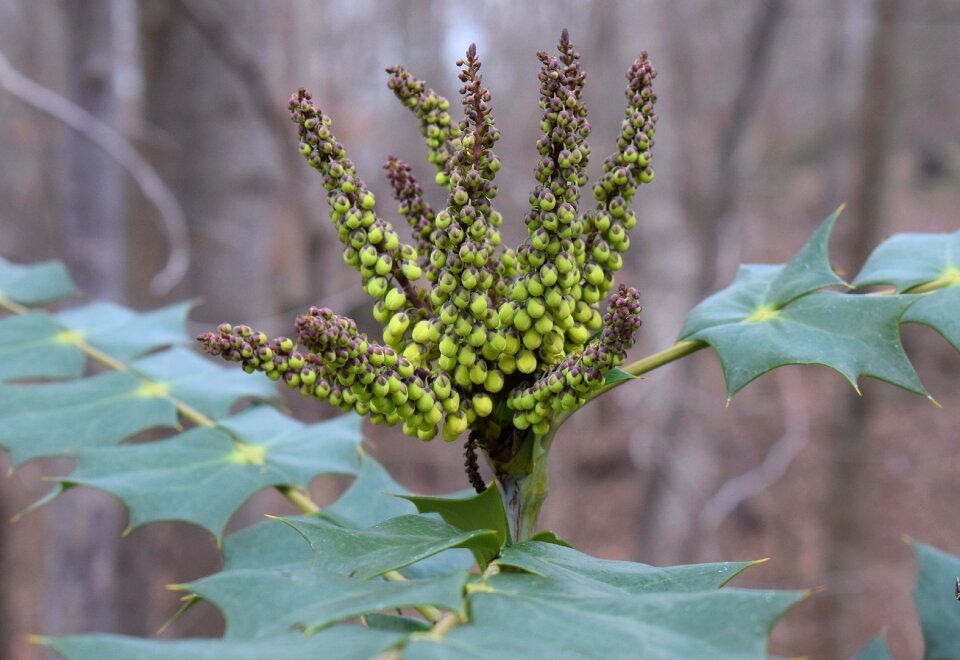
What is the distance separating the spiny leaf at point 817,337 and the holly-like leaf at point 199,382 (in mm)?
916

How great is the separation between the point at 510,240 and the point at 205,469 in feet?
29.4

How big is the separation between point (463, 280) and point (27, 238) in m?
8.71

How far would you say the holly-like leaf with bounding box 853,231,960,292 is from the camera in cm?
133

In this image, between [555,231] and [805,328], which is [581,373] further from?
[805,328]

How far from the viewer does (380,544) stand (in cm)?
89

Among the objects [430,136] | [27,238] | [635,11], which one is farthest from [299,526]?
[27,238]

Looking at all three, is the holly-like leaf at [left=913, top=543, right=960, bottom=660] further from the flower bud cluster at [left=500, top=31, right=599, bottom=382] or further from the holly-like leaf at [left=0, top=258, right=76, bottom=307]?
the holly-like leaf at [left=0, top=258, right=76, bottom=307]

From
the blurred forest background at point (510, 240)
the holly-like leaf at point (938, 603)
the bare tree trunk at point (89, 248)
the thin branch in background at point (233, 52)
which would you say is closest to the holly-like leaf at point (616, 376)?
the holly-like leaf at point (938, 603)

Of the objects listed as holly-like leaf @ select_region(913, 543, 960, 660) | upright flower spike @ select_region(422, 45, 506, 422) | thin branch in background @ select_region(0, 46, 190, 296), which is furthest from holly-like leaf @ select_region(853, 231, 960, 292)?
thin branch in background @ select_region(0, 46, 190, 296)

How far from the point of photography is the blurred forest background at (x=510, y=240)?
3479mm

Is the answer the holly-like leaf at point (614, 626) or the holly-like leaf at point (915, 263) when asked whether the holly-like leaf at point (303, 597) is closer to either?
the holly-like leaf at point (614, 626)

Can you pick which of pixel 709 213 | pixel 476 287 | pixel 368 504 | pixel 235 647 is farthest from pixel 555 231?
pixel 709 213

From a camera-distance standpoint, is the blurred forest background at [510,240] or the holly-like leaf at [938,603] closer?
the holly-like leaf at [938,603]

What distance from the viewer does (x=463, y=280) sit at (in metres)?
0.96
